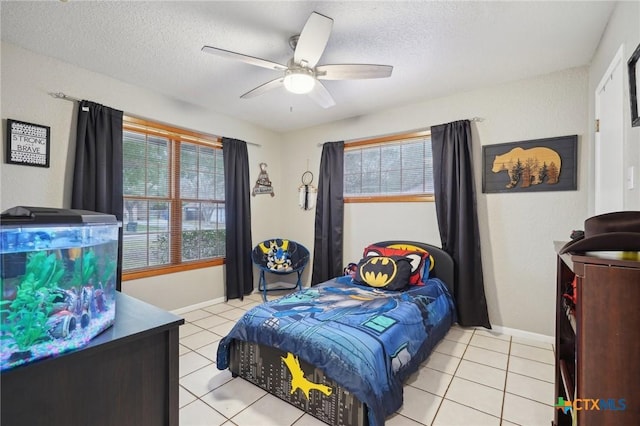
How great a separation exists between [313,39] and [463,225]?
2358 millimetres

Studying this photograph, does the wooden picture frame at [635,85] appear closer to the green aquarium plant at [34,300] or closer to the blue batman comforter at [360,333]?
the blue batman comforter at [360,333]

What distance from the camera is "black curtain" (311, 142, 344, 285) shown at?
4152 mm

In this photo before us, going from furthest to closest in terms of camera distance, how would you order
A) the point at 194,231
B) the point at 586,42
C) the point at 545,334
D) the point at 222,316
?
1. the point at 194,231
2. the point at 222,316
3. the point at 545,334
4. the point at 586,42

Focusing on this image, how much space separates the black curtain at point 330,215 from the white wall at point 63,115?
156 cm

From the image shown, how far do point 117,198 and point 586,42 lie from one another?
14.2ft

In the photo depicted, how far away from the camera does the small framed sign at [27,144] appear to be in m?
2.36

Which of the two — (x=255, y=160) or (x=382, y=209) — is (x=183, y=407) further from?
(x=255, y=160)

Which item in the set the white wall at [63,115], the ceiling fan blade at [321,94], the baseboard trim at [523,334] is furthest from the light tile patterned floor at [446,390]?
the ceiling fan blade at [321,94]

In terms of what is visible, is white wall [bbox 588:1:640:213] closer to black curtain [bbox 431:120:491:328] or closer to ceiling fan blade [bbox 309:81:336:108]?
black curtain [bbox 431:120:491:328]

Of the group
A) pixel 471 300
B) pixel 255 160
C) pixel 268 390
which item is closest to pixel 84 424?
pixel 268 390

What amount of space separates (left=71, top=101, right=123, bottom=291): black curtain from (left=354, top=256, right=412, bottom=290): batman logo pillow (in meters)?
2.32

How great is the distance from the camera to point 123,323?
1.01 metres

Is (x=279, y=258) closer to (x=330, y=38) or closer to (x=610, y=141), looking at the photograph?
(x=330, y=38)

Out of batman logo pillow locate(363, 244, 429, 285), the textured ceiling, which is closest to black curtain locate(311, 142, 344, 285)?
batman logo pillow locate(363, 244, 429, 285)
